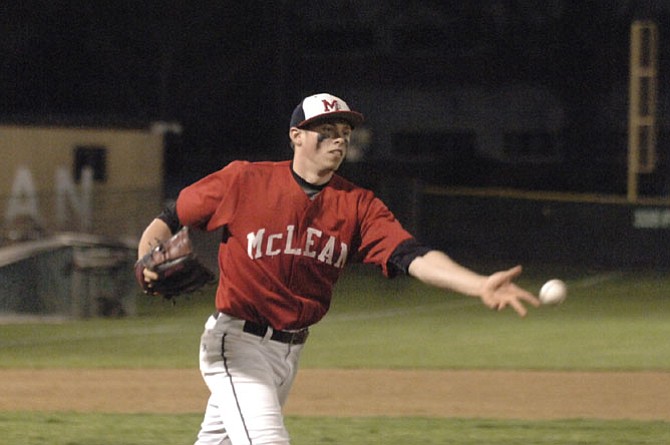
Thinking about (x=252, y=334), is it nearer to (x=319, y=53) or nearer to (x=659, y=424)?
(x=659, y=424)

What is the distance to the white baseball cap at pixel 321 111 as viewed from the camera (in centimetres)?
486

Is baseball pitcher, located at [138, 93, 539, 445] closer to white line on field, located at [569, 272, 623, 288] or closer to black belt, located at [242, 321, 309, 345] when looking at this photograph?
black belt, located at [242, 321, 309, 345]

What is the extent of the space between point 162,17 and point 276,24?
3.69 meters

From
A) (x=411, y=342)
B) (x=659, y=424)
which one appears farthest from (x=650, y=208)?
(x=659, y=424)

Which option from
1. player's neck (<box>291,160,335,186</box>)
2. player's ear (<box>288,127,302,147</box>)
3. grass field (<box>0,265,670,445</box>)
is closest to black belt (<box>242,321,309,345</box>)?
player's neck (<box>291,160,335,186</box>)

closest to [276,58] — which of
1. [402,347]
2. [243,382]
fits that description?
[402,347]

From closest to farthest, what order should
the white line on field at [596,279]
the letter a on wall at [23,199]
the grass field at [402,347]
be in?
the grass field at [402,347] → the letter a on wall at [23,199] → the white line on field at [596,279]

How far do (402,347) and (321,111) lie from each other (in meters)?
9.45

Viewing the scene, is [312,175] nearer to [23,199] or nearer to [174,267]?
[174,267]

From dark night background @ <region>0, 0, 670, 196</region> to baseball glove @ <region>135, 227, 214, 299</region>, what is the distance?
31.8m

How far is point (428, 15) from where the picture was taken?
40.9 meters

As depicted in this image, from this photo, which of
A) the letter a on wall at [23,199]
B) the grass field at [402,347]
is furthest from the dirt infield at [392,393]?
the letter a on wall at [23,199]

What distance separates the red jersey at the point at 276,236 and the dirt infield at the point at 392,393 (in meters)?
4.74

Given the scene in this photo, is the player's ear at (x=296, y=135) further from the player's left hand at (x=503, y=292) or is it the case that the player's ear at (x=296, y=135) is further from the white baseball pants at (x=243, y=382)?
the player's left hand at (x=503, y=292)
